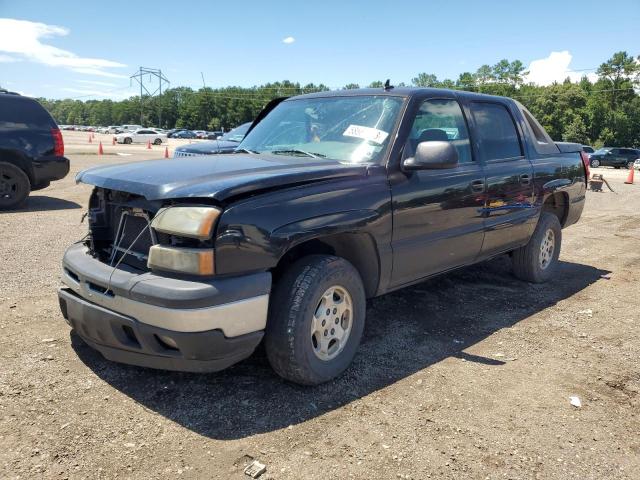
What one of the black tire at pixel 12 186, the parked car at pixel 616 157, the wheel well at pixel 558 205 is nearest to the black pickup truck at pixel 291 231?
the wheel well at pixel 558 205

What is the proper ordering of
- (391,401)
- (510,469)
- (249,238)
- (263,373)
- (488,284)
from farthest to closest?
(488,284) → (263,373) → (391,401) → (249,238) → (510,469)

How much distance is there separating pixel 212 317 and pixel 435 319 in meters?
2.45

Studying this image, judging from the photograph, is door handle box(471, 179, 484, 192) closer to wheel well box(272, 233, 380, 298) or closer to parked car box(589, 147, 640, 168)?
wheel well box(272, 233, 380, 298)

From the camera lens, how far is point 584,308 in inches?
195

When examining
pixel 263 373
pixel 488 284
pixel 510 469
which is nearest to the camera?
pixel 510 469

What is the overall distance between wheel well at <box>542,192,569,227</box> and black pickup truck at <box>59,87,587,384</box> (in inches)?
51.2

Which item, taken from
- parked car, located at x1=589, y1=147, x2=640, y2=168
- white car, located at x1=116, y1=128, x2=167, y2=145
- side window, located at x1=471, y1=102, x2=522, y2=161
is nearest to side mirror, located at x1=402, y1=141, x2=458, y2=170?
side window, located at x1=471, y1=102, x2=522, y2=161

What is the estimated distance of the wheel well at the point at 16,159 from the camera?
361 inches

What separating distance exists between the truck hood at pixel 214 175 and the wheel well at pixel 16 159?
692cm

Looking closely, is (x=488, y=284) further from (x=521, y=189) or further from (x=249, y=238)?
(x=249, y=238)

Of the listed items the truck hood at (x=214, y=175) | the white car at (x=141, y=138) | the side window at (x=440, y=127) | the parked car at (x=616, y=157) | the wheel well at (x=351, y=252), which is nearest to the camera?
the truck hood at (x=214, y=175)

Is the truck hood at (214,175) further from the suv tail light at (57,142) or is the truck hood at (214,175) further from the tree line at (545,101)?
the tree line at (545,101)

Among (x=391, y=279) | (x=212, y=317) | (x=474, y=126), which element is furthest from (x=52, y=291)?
(x=474, y=126)

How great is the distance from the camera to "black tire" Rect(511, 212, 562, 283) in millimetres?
5488
